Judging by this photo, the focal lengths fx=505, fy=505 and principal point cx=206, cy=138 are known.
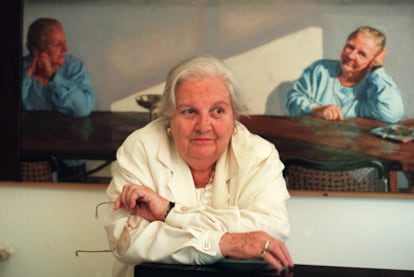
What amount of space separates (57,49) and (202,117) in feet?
3.20

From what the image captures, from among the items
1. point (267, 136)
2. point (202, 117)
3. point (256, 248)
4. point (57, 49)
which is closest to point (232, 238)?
point (256, 248)

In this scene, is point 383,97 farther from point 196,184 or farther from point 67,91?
point 67,91

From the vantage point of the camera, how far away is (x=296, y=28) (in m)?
2.15

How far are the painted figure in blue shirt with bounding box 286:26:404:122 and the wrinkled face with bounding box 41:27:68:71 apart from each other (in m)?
1.05

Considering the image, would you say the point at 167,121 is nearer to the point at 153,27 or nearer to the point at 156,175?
the point at 156,175

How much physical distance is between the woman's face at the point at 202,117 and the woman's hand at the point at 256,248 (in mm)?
353

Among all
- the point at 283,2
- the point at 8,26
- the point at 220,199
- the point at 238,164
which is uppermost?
the point at 283,2

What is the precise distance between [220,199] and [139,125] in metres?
0.68

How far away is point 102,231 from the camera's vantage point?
2381 millimetres

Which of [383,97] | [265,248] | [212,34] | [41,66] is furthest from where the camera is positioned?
[41,66]

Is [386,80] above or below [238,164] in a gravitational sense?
above

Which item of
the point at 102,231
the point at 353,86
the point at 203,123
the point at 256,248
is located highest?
the point at 353,86

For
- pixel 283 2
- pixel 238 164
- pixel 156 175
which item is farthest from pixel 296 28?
pixel 156 175

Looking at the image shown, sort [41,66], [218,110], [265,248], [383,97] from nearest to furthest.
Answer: [265,248]
[218,110]
[383,97]
[41,66]
